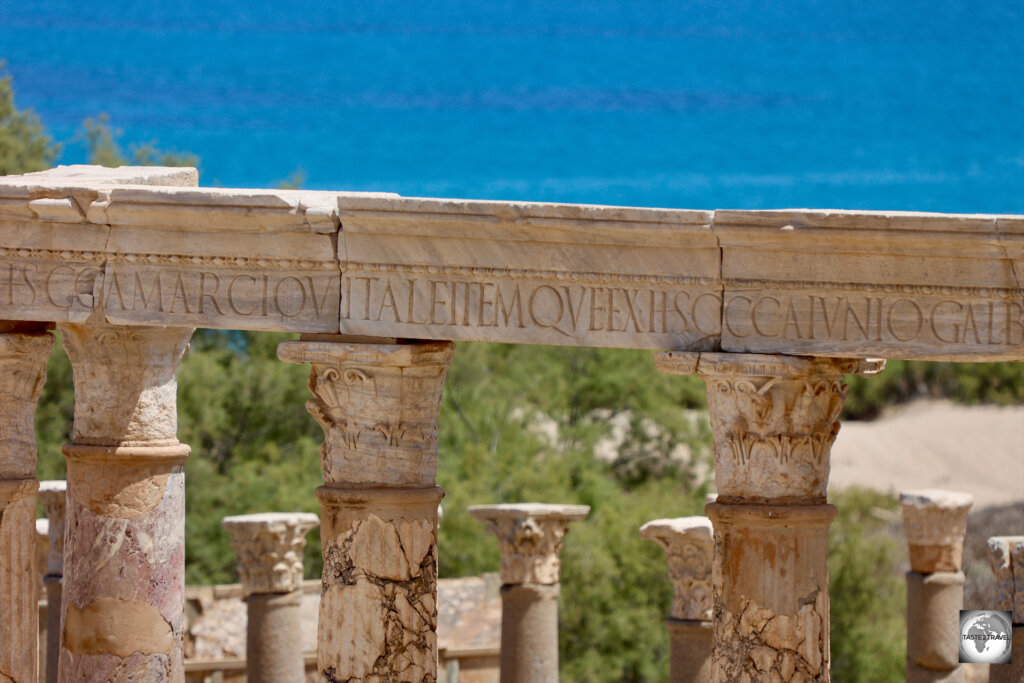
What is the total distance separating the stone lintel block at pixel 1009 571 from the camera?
15578 mm

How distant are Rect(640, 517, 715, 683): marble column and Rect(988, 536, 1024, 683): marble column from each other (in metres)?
2.63

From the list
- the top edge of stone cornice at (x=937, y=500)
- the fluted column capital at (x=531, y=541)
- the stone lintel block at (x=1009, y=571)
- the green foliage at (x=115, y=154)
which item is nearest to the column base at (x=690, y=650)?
the fluted column capital at (x=531, y=541)

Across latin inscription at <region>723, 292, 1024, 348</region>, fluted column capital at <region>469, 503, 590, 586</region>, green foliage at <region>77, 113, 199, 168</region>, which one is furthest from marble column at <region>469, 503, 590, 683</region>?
green foliage at <region>77, 113, 199, 168</region>

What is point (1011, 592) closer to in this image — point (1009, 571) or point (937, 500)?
point (1009, 571)

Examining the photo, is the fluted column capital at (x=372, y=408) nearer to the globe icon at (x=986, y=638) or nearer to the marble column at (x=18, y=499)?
the marble column at (x=18, y=499)

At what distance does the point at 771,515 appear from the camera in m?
11.6

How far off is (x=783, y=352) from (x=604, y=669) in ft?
57.3

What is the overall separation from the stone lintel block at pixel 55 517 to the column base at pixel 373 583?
7.15 meters

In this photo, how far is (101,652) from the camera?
13383 millimetres

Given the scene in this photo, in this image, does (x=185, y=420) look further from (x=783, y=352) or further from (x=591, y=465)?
(x=783, y=352)

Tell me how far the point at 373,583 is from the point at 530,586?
5.51 metres

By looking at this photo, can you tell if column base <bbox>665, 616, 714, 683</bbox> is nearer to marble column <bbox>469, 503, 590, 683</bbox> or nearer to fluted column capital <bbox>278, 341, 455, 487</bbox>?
marble column <bbox>469, 503, 590, 683</bbox>

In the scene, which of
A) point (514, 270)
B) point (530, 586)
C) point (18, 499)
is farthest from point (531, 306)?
point (530, 586)

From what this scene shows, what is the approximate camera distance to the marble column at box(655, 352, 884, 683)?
11.6m
